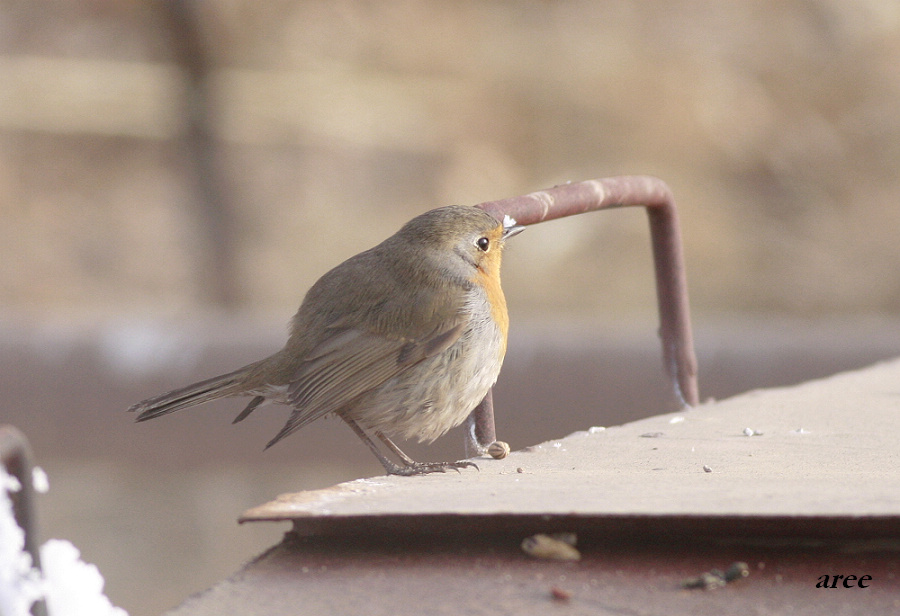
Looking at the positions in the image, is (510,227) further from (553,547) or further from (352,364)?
(553,547)

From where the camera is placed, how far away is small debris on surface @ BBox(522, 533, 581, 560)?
129cm

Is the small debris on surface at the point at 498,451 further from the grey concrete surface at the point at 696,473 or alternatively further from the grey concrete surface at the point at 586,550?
the grey concrete surface at the point at 586,550

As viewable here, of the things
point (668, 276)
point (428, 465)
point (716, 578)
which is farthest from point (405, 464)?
point (716, 578)

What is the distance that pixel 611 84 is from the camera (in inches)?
386

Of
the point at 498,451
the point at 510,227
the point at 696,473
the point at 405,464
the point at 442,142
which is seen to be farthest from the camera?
the point at 442,142

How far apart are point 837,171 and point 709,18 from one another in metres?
1.74

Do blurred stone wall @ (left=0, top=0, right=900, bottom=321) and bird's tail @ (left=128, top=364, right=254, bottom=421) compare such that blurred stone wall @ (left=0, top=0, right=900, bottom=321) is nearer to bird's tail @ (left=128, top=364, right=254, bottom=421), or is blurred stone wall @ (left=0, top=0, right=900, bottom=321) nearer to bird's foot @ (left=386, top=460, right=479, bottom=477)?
bird's tail @ (left=128, top=364, right=254, bottom=421)

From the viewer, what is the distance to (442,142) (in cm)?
950

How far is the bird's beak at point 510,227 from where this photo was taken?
97.0 inches

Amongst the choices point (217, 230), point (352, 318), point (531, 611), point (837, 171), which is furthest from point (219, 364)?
point (837, 171)

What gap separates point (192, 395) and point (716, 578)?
1722mm

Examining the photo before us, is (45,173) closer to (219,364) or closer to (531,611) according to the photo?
(219,364)

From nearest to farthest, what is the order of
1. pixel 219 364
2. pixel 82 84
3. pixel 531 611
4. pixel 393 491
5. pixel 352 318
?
pixel 531 611 < pixel 393 491 < pixel 352 318 < pixel 219 364 < pixel 82 84

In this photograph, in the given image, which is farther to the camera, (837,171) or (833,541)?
(837,171)
